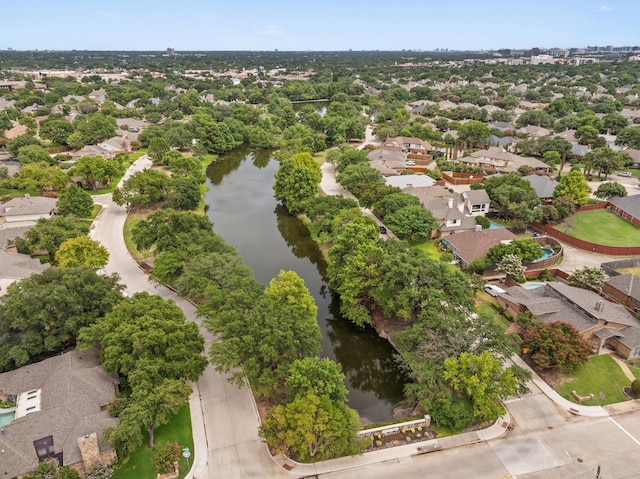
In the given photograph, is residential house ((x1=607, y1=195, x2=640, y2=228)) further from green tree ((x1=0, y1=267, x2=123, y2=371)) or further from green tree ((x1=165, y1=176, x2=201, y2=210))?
green tree ((x1=0, y1=267, x2=123, y2=371))

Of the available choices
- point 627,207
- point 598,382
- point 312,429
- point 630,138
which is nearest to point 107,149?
point 312,429

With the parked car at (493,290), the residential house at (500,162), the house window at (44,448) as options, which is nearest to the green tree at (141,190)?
the house window at (44,448)

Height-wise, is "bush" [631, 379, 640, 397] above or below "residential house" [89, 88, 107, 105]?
below

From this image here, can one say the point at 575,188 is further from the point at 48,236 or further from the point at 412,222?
the point at 48,236

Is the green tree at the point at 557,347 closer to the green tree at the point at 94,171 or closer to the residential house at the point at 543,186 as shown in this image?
the residential house at the point at 543,186

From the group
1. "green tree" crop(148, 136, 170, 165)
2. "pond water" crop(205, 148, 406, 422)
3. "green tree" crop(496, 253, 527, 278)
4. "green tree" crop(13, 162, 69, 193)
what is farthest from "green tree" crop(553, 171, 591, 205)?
"green tree" crop(13, 162, 69, 193)

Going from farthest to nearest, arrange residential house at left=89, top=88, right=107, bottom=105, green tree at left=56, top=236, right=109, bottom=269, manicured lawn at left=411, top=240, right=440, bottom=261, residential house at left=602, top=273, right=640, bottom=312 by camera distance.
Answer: residential house at left=89, top=88, right=107, bottom=105 → manicured lawn at left=411, top=240, right=440, bottom=261 → green tree at left=56, top=236, right=109, bottom=269 → residential house at left=602, top=273, right=640, bottom=312
